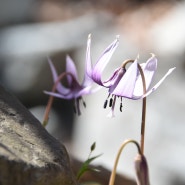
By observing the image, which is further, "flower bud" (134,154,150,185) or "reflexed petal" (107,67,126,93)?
"reflexed petal" (107,67,126,93)

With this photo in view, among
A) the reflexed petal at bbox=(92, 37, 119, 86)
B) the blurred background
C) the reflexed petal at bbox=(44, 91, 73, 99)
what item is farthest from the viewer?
the blurred background

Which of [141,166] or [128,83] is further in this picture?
[128,83]

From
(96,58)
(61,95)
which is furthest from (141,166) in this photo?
(96,58)

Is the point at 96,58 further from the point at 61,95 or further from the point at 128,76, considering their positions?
the point at 128,76

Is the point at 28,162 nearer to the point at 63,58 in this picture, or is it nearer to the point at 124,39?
the point at 124,39

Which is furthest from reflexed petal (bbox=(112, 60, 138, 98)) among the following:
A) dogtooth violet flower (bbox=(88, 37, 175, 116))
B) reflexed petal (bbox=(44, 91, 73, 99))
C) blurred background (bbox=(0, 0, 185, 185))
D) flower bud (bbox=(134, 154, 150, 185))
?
blurred background (bbox=(0, 0, 185, 185))

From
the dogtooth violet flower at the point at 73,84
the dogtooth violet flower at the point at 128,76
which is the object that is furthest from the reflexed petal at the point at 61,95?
the dogtooth violet flower at the point at 128,76

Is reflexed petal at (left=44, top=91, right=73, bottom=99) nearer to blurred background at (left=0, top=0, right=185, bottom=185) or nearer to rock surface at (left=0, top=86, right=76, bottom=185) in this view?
rock surface at (left=0, top=86, right=76, bottom=185)
